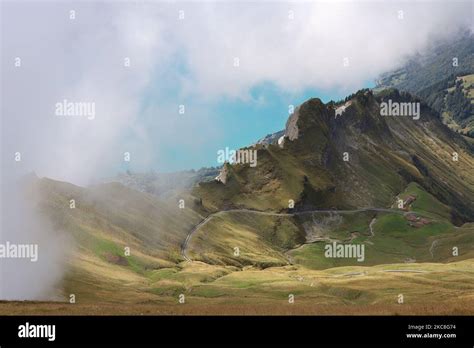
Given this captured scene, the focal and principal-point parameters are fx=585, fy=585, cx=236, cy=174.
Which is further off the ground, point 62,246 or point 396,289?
point 62,246

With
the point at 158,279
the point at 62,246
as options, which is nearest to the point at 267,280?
the point at 158,279

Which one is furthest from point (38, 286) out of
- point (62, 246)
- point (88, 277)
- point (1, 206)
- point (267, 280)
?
point (267, 280)

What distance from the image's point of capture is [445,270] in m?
177

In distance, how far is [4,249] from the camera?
161875 millimetres

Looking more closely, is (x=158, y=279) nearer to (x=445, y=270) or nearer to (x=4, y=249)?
(x=4, y=249)

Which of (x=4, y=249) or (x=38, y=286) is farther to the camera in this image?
(x=4, y=249)
